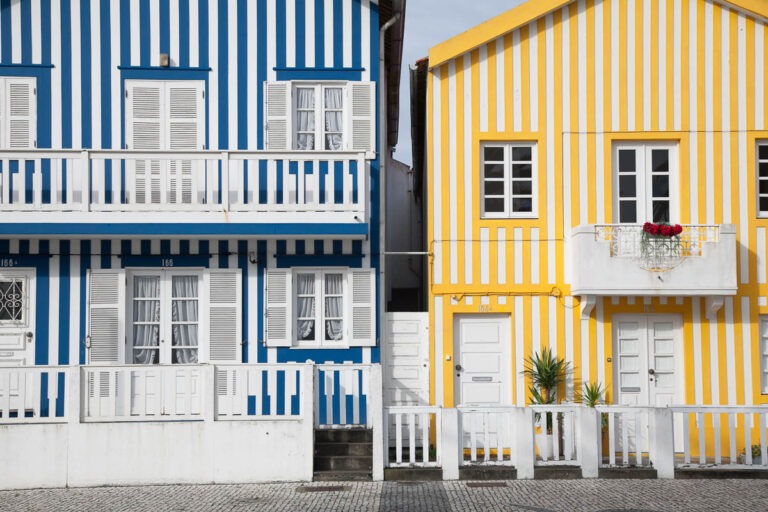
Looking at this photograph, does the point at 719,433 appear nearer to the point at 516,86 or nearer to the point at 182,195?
the point at 516,86

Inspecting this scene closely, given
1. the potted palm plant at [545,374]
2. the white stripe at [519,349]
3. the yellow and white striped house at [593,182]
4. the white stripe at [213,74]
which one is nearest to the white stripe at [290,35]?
the white stripe at [213,74]

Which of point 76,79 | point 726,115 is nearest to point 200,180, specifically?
point 76,79

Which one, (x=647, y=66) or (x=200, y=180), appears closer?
(x=200, y=180)

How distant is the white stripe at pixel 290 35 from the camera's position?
1445cm

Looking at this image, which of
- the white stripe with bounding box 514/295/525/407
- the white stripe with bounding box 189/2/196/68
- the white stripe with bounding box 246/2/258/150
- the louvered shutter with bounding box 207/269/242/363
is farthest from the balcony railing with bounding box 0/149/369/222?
the white stripe with bounding box 514/295/525/407

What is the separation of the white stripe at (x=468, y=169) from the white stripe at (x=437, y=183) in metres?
0.40

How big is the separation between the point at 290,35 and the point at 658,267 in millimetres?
7026

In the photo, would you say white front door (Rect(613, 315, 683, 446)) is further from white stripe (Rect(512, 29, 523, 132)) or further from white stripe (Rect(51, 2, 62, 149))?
white stripe (Rect(51, 2, 62, 149))

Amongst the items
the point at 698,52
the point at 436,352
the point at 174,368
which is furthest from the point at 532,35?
the point at 174,368

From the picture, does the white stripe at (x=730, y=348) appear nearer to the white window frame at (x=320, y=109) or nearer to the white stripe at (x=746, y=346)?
the white stripe at (x=746, y=346)

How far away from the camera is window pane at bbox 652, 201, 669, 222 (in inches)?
570

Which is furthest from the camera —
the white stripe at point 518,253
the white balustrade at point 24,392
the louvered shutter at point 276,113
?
the louvered shutter at point 276,113

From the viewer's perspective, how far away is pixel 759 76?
14.4 m

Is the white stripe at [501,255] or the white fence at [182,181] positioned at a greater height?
the white fence at [182,181]
